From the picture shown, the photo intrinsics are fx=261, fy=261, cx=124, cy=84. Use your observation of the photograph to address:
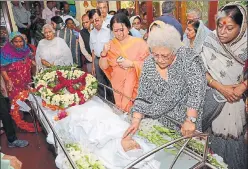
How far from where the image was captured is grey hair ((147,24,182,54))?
70.2 inches

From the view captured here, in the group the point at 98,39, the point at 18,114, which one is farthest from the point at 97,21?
the point at 18,114

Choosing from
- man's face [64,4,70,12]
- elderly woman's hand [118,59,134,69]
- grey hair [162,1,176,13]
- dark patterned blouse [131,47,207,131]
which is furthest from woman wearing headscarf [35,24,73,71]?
dark patterned blouse [131,47,207,131]

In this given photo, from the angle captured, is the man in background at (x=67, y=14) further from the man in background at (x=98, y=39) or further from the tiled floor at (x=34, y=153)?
the tiled floor at (x=34, y=153)

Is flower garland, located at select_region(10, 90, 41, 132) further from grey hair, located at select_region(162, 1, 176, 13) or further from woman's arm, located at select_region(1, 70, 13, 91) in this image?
grey hair, located at select_region(162, 1, 176, 13)

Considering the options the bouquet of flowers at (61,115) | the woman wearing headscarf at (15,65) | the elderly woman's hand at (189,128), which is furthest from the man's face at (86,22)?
the elderly woman's hand at (189,128)

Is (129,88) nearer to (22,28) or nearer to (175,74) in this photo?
(175,74)

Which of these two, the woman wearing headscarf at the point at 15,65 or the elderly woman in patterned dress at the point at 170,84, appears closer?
the elderly woman in patterned dress at the point at 170,84

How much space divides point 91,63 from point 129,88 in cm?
156

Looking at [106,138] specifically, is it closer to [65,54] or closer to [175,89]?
[175,89]

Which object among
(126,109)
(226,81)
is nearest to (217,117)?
(226,81)

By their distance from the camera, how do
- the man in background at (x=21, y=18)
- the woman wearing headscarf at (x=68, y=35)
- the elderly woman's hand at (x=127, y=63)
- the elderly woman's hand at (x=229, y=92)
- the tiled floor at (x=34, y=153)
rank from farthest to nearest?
the man in background at (x=21, y=18)
the woman wearing headscarf at (x=68, y=35)
the tiled floor at (x=34, y=153)
the elderly woman's hand at (x=127, y=63)
the elderly woman's hand at (x=229, y=92)

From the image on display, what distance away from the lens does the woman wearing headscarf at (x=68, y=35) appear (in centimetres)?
461

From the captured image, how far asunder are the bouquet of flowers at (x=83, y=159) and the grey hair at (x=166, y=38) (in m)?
0.96

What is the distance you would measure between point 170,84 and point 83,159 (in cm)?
89
